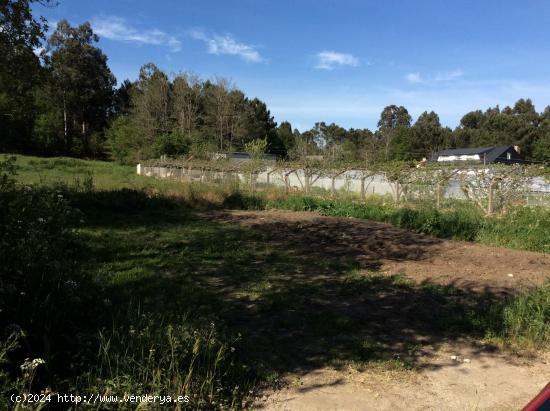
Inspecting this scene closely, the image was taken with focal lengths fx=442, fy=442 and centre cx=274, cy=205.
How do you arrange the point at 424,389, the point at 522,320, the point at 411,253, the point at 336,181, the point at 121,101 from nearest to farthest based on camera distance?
the point at 424,389 < the point at 522,320 < the point at 411,253 < the point at 336,181 < the point at 121,101

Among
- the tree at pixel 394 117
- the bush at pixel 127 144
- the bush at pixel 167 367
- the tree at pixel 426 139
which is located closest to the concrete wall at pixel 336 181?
the bush at pixel 167 367

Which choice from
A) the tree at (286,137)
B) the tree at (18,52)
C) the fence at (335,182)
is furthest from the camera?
the tree at (286,137)

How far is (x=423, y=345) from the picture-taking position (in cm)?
472

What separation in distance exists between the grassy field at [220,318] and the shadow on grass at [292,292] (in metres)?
0.02

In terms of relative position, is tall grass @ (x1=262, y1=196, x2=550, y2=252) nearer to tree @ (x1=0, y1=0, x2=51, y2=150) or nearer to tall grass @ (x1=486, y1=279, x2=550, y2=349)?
tall grass @ (x1=486, y1=279, x2=550, y2=349)

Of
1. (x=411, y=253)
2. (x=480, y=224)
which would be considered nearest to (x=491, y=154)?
(x=480, y=224)

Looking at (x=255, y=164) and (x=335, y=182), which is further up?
(x=255, y=164)

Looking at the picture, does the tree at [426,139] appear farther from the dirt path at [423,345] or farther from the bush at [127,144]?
the dirt path at [423,345]

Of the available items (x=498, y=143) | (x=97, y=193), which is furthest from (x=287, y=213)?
(x=498, y=143)

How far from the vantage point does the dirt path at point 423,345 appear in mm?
3586

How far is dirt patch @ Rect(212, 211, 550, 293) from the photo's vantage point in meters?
7.41

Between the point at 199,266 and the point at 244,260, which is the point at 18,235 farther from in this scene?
the point at 244,260

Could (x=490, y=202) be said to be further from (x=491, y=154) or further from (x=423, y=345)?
(x=491, y=154)

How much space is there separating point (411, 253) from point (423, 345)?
16.2 feet
